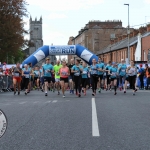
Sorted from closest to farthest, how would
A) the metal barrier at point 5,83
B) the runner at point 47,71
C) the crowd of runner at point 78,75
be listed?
the crowd of runner at point 78,75
the runner at point 47,71
the metal barrier at point 5,83

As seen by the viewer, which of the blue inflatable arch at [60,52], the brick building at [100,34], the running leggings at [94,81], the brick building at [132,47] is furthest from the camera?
the brick building at [100,34]

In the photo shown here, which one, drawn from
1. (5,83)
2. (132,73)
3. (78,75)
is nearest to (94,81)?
(78,75)

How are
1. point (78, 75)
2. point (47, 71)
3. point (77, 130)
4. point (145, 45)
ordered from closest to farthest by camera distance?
point (77, 130)
point (78, 75)
point (47, 71)
point (145, 45)

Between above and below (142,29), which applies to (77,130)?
below

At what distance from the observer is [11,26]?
173ft

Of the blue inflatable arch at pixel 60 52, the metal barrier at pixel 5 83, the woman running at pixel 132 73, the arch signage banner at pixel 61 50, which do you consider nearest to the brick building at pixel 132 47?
the blue inflatable arch at pixel 60 52

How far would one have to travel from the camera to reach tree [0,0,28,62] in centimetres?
5312

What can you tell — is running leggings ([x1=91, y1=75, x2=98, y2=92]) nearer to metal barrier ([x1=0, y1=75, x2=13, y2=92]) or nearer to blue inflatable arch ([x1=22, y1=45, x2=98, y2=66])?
metal barrier ([x1=0, y1=75, x2=13, y2=92])

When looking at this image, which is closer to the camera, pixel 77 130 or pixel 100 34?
pixel 77 130

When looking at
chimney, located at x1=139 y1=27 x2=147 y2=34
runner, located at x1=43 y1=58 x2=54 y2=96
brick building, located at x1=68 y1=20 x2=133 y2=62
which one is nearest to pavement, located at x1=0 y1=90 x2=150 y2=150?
runner, located at x1=43 y1=58 x2=54 y2=96

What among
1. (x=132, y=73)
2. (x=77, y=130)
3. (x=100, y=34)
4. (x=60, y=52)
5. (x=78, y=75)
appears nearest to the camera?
(x=77, y=130)

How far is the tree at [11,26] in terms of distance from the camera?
5312 centimetres

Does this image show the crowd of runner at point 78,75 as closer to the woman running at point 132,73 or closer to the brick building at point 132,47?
the woman running at point 132,73

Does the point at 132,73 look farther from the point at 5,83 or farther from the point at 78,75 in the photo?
the point at 5,83
